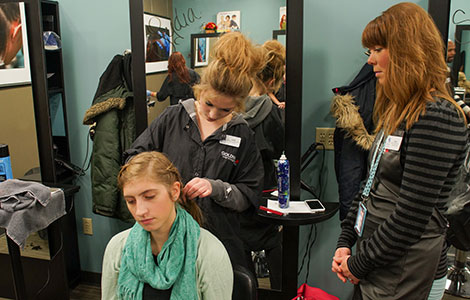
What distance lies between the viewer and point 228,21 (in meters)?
2.04

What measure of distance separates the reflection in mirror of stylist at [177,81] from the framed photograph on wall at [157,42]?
0.05m

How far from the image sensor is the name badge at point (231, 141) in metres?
1.58

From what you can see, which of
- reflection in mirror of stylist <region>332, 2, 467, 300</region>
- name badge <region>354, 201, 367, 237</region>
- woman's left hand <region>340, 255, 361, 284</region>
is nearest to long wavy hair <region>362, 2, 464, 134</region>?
reflection in mirror of stylist <region>332, 2, 467, 300</region>

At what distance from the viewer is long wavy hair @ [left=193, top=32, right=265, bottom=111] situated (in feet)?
4.65

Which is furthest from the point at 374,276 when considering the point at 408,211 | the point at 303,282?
the point at 303,282

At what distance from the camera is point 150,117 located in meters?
2.27

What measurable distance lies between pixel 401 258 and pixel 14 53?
230 cm

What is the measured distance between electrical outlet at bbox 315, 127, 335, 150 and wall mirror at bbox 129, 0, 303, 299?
0.23 metres

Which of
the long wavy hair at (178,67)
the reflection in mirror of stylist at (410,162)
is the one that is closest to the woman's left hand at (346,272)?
the reflection in mirror of stylist at (410,162)

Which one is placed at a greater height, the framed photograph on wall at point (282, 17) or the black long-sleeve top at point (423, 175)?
the framed photograph on wall at point (282, 17)

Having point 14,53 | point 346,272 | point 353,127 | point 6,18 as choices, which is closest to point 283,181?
point 353,127

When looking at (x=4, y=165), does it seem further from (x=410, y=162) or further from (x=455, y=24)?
(x=455, y=24)

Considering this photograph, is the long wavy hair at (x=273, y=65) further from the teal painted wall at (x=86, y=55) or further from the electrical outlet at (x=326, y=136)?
the teal painted wall at (x=86, y=55)

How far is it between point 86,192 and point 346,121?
1844mm
